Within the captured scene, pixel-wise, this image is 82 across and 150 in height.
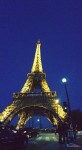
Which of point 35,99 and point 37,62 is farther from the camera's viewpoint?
point 37,62

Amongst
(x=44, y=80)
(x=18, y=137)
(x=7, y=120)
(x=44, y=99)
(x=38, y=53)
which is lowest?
(x=18, y=137)

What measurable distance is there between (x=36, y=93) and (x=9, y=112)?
8.22 m

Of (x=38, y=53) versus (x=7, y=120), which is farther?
(x=38, y=53)

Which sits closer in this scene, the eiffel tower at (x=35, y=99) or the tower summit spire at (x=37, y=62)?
the eiffel tower at (x=35, y=99)

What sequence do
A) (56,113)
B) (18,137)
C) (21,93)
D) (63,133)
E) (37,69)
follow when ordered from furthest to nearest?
(37,69) → (21,93) → (56,113) → (63,133) → (18,137)

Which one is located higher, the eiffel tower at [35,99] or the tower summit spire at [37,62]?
the tower summit spire at [37,62]

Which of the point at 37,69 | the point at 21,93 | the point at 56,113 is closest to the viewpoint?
the point at 56,113

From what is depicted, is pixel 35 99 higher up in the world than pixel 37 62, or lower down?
lower down

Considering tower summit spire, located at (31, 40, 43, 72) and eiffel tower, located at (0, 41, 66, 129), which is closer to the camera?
eiffel tower, located at (0, 41, 66, 129)

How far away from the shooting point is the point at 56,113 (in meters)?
74.8

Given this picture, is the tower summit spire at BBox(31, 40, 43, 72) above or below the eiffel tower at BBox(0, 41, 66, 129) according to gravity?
above

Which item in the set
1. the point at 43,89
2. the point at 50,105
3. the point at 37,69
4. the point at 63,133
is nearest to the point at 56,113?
the point at 50,105

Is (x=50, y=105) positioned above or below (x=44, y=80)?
below

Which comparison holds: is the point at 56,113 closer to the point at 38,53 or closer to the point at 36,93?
the point at 36,93
